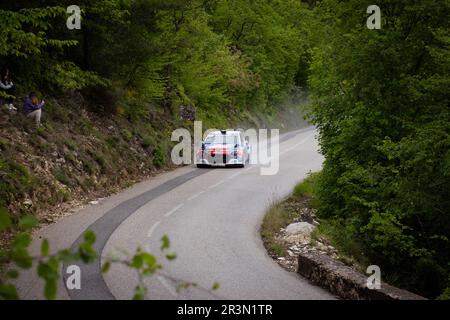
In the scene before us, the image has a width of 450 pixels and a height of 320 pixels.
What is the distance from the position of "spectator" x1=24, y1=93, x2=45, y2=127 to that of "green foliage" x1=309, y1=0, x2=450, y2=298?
966cm

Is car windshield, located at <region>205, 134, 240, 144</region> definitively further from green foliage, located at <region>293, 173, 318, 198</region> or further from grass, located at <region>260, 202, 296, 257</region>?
grass, located at <region>260, 202, 296, 257</region>

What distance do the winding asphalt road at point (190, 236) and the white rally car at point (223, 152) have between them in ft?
6.42

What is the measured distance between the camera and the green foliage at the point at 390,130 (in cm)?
1089

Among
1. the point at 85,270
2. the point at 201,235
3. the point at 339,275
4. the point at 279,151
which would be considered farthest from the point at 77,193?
the point at 279,151

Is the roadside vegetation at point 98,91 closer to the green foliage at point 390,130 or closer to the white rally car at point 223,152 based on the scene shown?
the white rally car at point 223,152

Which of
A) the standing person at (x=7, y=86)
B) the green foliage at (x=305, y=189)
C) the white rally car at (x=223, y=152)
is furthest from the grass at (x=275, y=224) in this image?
the standing person at (x=7, y=86)

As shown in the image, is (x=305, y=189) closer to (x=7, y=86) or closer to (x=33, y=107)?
(x=33, y=107)

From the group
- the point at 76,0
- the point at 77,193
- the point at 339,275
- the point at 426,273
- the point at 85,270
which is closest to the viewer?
the point at 339,275

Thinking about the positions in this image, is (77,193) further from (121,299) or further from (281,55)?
(281,55)

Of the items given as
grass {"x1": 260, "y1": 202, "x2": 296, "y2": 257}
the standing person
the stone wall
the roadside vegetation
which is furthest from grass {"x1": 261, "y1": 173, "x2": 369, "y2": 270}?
the standing person

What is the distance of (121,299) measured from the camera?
7477 mm

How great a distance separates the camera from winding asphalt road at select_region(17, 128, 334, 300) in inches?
316

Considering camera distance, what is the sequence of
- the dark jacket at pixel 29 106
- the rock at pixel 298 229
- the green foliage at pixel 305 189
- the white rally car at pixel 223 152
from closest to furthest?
1. the rock at pixel 298 229
2. the dark jacket at pixel 29 106
3. the green foliage at pixel 305 189
4. the white rally car at pixel 223 152
